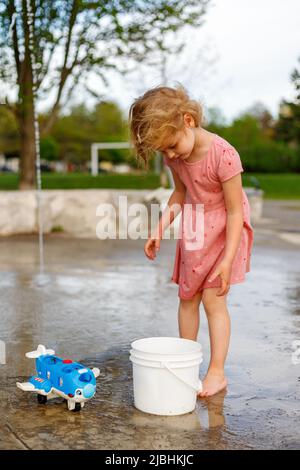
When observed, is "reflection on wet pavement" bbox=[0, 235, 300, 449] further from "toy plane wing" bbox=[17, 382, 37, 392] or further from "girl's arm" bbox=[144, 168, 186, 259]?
"girl's arm" bbox=[144, 168, 186, 259]

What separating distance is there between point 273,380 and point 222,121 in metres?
54.5

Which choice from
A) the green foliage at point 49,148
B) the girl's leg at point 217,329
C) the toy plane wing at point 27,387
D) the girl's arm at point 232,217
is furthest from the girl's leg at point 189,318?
the green foliage at point 49,148

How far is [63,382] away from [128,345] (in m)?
1.13

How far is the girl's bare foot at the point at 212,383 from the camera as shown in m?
3.15

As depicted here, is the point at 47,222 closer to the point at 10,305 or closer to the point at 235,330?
the point at 10,305

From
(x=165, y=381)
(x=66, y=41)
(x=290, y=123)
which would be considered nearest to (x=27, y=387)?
(x=165, y=381)

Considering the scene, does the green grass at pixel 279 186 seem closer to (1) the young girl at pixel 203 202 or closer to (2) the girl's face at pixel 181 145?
(1) the young girl at pixel 203 202

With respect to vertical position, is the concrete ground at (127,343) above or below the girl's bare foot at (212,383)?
below

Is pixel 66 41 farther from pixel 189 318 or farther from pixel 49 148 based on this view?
pixel 49 148

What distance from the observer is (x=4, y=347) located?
3.93 m

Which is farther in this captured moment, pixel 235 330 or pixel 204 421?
pixel 235 330

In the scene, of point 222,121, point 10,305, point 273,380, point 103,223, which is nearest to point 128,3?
point 103,223

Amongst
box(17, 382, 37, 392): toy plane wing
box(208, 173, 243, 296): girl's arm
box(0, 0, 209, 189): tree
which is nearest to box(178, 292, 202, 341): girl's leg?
box(208, 173, 243, 296): girl's arm

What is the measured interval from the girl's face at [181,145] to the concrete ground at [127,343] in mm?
1024
